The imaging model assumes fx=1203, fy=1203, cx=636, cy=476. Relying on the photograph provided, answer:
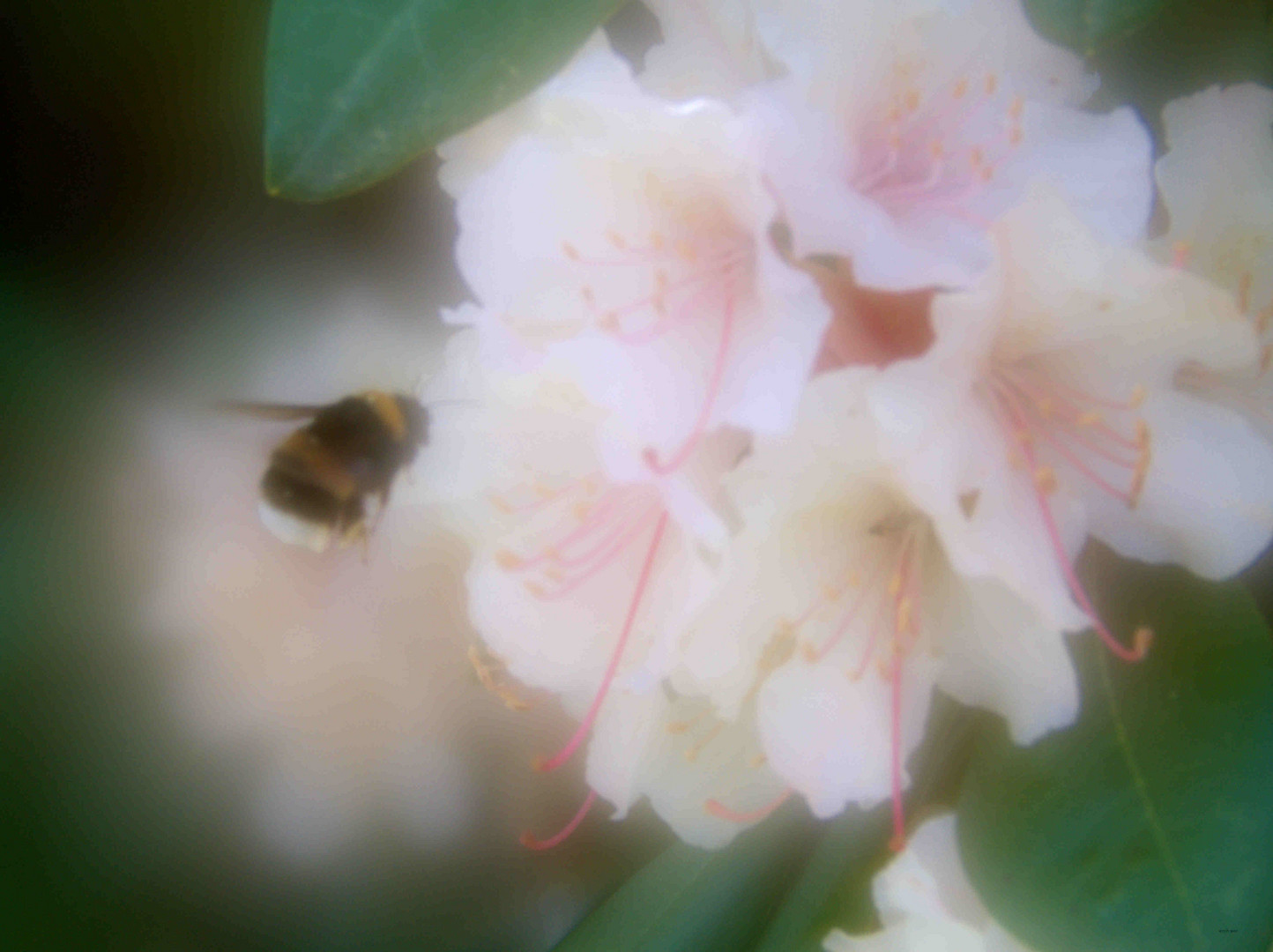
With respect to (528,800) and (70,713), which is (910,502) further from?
(70,713)

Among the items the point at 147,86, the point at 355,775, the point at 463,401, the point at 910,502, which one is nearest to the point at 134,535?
the point at 355,775

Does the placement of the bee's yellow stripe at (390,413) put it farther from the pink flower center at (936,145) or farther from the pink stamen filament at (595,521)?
the pink flower center at (936,145)

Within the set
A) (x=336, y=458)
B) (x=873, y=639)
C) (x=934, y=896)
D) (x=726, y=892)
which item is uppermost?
(x=873, y=639)

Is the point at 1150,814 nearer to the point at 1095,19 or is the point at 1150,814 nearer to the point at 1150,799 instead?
the point at 1150,799

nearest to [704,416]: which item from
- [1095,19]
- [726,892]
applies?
[1095,19]

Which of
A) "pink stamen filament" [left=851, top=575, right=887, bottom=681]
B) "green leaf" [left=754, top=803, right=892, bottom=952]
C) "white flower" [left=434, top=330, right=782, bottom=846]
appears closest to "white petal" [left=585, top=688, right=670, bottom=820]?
"white flower" [left=434, top=330, right=782, bottom=846]

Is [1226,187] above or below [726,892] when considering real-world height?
above
